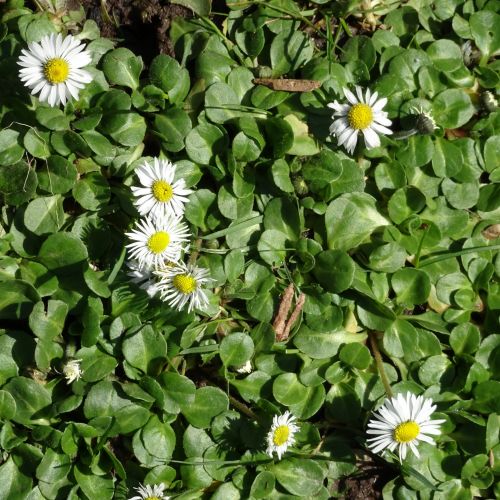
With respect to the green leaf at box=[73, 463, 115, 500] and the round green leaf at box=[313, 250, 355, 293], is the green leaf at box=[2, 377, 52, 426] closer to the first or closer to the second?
the green leaf at box=[73, 463, 115, 500]

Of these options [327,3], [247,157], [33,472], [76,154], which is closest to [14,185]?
[76,154]

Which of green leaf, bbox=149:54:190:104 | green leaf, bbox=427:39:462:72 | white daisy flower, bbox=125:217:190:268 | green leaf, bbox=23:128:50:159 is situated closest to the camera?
white daisy flower, bbox=125:217:190:268

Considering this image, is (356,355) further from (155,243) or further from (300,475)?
(155,243)

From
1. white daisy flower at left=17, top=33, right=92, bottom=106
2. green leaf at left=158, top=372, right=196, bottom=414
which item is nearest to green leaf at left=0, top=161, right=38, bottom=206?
white daisy flower at left=17, top=33, right=92, bottom=106

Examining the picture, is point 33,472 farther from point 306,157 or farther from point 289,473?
point 306,157

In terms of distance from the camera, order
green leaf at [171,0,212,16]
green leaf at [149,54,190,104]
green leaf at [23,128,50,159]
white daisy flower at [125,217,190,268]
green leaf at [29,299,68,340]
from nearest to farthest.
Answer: white daisy flower at [125,217,190,268] < green leaf at [29,299,68,340] < green leaf at [23,128,50,159] < green leaf at [149,54,190,104] < green leaf at [171,0,212,16]

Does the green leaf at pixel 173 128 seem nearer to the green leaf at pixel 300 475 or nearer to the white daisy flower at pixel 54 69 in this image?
the white daisy flower at pixel 54 69
